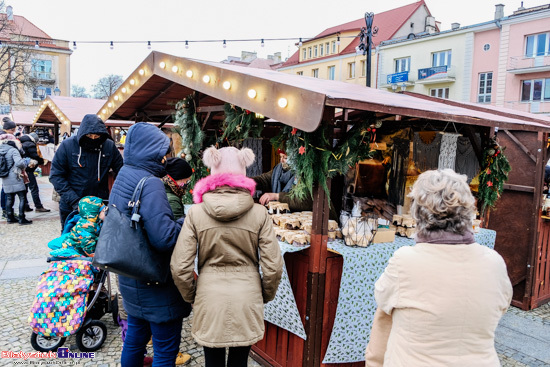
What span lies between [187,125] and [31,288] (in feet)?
9.56

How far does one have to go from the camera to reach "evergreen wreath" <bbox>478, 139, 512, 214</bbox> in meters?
4.94

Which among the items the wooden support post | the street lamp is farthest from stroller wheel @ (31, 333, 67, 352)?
the street lamp

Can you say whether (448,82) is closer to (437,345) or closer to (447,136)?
(447,136)

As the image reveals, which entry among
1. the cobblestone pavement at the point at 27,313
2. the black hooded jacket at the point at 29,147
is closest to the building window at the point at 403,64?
Result: the black hooded jacket at the point at 29,147

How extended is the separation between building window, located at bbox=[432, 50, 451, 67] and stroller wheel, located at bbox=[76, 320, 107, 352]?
29.3 metres

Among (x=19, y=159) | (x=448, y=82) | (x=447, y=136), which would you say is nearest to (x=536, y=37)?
(x=448, y=82)

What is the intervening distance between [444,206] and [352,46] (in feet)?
118

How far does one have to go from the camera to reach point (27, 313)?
14.1 ft

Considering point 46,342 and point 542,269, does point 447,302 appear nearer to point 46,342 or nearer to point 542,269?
point 46,342

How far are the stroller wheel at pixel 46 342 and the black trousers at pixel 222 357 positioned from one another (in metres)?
1.85

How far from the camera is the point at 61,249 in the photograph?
349cm

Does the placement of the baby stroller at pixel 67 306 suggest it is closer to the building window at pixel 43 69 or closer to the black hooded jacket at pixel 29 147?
the black hooded jacket at pixel 29 147

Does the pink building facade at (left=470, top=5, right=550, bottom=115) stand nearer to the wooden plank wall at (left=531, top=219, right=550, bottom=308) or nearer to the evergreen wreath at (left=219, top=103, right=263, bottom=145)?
the wooden plank wall at (left=531, top=219, right=550, bottom=308)

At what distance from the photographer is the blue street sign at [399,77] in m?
29.1
